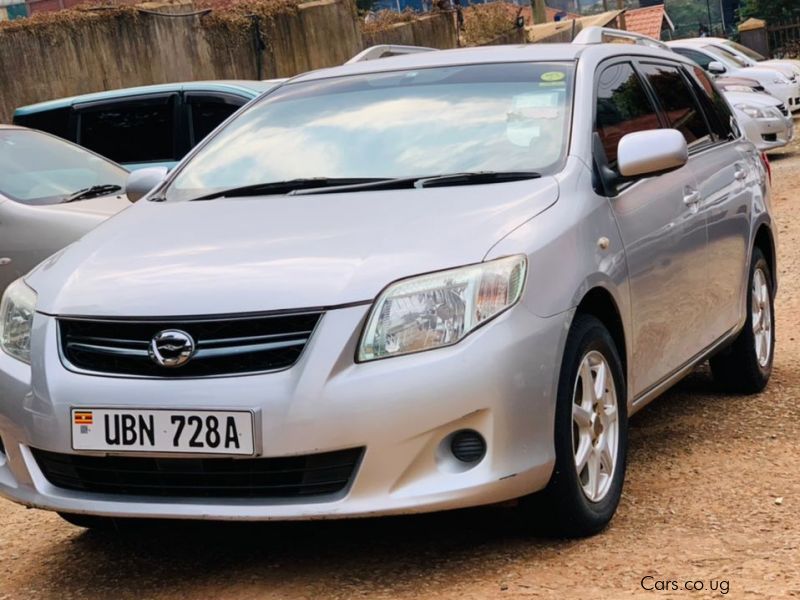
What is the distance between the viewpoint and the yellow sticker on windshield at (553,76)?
5.14m

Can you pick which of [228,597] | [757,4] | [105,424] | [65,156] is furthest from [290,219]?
[757,4]

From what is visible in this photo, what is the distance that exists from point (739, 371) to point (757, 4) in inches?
1746

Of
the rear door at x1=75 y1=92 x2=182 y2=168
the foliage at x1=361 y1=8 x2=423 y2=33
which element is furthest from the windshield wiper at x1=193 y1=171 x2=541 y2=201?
the foliage at x1=361 y1=8 x2=423 y2=33

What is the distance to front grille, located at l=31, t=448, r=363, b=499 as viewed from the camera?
3884mm

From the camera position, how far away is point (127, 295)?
161 inches

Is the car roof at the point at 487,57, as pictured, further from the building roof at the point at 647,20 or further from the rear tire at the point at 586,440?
the building roof at the point at 647,20

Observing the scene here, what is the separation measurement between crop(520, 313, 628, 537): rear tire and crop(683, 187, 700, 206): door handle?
3.46 ft

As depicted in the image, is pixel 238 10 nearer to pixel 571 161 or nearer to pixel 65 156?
pixel 65 156

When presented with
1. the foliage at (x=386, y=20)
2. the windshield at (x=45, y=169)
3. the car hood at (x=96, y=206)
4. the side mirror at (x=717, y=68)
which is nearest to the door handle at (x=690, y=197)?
the car hood at (x=96, y=206)

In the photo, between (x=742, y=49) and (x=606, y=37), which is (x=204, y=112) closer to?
(x=606, y=37)

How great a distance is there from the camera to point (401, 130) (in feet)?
16.5

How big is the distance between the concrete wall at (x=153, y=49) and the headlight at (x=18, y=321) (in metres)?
10.7

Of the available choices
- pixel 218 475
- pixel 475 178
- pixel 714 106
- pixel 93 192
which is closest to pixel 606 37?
pixel 714 106

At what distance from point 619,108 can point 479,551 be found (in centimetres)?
193
